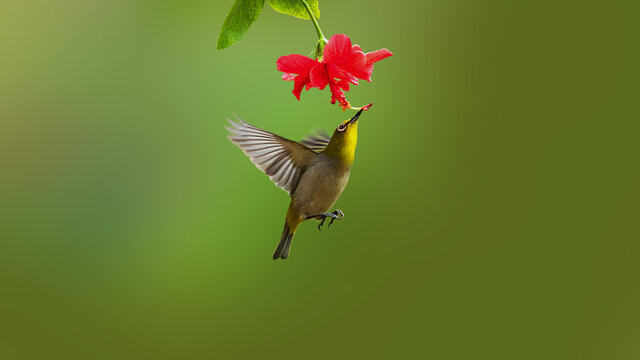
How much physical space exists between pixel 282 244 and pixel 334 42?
1.59 feet

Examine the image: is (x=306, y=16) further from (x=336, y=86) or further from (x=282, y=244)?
(x=282, y=244)

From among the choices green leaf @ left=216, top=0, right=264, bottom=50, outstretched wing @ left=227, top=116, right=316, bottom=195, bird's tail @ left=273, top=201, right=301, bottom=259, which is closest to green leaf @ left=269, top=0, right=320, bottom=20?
green leaf @ left=216, top=0, right=264, bottom=50

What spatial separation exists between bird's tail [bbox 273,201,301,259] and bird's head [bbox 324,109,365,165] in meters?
0.13

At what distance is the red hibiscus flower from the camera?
22.7 inches

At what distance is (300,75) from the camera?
1.99 feet

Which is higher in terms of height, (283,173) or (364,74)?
(364,74)

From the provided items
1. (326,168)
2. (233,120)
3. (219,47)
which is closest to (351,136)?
(326,168)

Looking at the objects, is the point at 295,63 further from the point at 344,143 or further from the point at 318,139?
the point at 318,139

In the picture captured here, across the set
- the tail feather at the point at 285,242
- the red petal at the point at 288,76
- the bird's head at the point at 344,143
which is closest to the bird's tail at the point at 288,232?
the tail feather at the point at 285,242

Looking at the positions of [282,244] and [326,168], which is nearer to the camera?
[326,168]

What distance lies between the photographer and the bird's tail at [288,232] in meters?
0.94

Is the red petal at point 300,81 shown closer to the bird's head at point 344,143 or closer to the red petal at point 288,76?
the red petal at point 288,76

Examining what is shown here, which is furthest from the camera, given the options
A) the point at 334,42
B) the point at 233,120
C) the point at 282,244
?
the point at 282,244

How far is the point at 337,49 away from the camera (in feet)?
1.89
